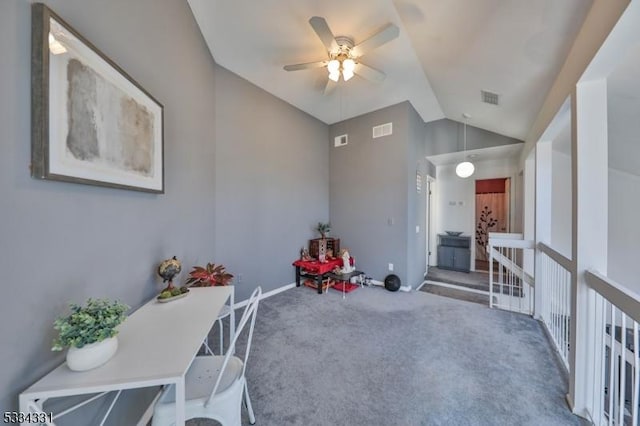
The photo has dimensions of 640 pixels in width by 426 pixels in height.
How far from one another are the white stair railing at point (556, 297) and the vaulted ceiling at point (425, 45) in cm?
167

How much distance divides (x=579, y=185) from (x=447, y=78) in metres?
2.04

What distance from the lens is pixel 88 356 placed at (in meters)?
0.89

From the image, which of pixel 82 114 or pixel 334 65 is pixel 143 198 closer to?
pixel 82 114

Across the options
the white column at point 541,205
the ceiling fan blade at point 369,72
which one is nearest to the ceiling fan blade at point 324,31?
the ceiling fan blade at point 369,72

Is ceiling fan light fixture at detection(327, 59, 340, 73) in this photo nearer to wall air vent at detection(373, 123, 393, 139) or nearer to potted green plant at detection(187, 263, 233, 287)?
wall air vent at detection(373, 123, 393, 139)

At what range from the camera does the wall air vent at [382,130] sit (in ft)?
13.1

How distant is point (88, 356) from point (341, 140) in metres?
4.42

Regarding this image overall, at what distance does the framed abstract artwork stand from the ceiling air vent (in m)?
3.54

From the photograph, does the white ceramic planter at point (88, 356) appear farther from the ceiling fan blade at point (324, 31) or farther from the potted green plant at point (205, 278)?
the ceiling fan blade at point (324, 31)

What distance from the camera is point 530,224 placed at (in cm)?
356

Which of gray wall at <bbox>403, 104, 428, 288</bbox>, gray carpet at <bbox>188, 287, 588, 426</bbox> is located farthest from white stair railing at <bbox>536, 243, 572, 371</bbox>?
gray wall at <bbox>403, 104, 428, 288</bbox>

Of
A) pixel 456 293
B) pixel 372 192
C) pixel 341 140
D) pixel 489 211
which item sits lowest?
pixel 456 293

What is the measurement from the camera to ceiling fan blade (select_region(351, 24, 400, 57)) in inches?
77.6

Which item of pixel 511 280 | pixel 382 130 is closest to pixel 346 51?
pixel 382 130
